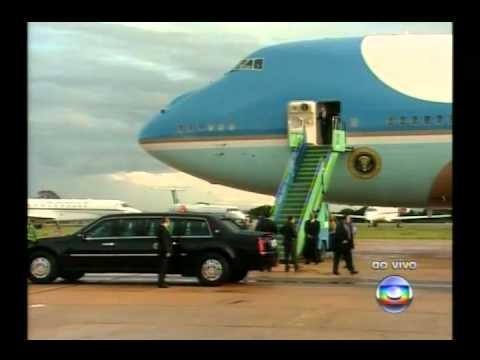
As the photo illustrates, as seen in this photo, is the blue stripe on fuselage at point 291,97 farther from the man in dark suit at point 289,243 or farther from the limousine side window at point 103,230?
the limousine side window at point 103,230

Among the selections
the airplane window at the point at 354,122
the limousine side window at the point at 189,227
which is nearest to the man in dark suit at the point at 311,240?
the airplane window at the point at 354,122

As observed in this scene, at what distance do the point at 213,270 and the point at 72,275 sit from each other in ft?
8.92

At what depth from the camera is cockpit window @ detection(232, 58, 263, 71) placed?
21.9 meters

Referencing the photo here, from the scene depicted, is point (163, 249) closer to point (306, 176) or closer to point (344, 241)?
point (344, 241)

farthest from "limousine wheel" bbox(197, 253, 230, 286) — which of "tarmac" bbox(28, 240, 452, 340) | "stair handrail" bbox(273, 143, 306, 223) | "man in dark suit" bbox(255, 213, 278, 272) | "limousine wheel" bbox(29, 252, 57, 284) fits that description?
"stair handrail" bbox(273, 143, 306, 223)

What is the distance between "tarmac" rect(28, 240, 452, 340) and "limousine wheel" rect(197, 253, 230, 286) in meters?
0.24

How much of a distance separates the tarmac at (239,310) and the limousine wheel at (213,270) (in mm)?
240

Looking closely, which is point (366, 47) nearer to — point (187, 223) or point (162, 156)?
point (162, 156)

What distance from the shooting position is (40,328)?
9094 mm

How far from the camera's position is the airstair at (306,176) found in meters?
19.8

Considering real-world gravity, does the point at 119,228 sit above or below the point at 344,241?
above

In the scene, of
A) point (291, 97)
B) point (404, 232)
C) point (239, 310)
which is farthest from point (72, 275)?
point (404, 232)

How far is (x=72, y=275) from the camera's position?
47.6ft
